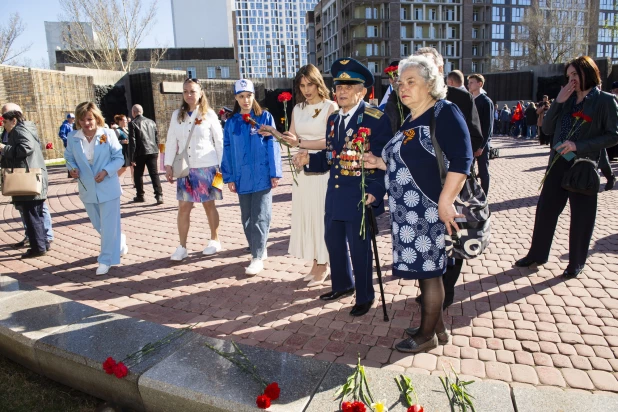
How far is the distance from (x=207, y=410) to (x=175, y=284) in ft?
8.55

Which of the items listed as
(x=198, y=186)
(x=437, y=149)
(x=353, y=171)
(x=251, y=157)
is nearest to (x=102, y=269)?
(x=198, y=186)

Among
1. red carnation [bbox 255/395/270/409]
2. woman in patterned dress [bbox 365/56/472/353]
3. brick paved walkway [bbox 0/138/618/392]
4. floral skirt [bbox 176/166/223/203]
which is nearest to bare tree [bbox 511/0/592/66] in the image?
brick paved walkway [bbox 0/138/618/392]

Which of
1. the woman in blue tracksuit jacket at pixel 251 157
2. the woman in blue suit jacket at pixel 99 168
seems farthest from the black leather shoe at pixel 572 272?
the woman in blue suit jacket at pixel 99 168

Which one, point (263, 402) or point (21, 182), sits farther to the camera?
point (21, 182)

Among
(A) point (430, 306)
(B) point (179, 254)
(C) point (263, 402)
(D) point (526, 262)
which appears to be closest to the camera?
(C) point (263, 402)

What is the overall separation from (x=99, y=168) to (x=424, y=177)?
4.11 m

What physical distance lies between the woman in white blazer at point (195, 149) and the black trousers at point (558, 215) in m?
3.79

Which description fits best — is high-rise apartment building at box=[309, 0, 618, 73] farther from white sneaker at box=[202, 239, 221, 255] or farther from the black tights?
the black tights

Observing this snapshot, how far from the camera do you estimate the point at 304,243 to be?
497cm

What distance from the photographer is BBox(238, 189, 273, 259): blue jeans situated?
530cm

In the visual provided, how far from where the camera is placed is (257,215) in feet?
17.5

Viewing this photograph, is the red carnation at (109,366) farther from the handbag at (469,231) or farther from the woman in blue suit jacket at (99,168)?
the woman in blue suit jacket at (99,168)

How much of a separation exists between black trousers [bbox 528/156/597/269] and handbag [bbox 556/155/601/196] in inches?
7.8

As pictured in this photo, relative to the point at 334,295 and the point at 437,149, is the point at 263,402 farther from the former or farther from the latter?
the point at 334,295
